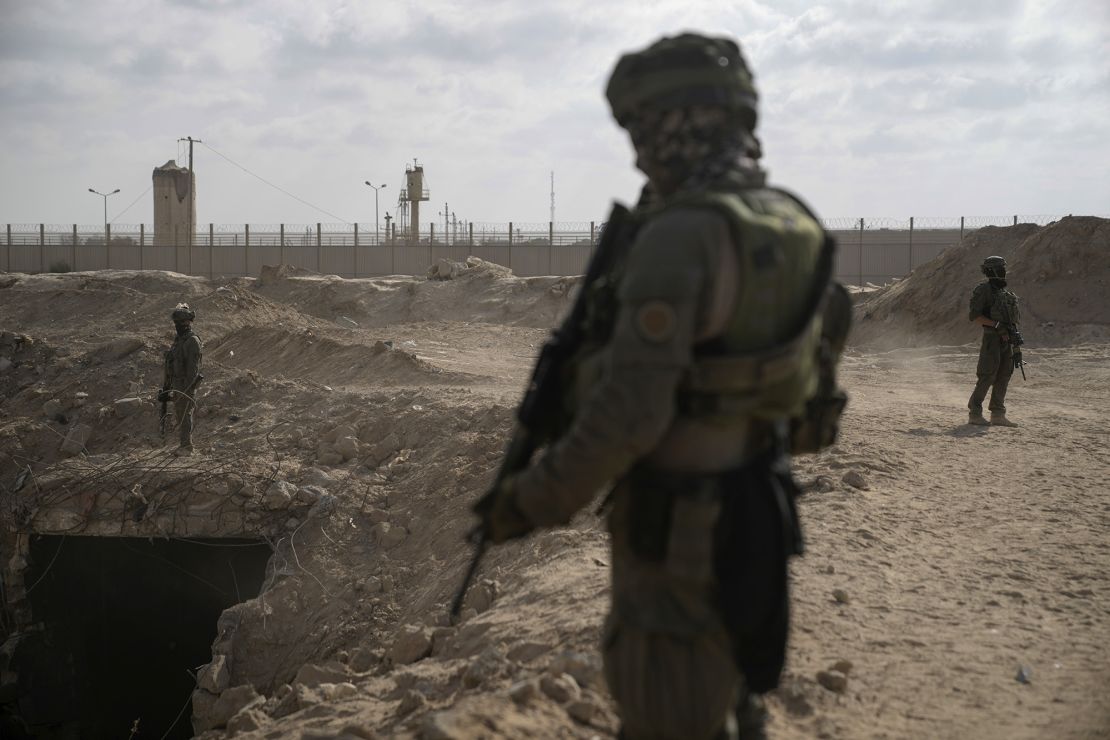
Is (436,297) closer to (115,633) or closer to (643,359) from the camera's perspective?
(115,633)

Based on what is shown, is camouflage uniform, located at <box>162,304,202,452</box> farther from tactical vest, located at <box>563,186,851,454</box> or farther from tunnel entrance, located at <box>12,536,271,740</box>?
tactical vest, located at <box>563,186,851,454</box>

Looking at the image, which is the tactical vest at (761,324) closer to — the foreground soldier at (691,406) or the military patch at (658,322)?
the foreground soldier at (691,406)

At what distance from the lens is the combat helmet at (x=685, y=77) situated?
2.10 meters

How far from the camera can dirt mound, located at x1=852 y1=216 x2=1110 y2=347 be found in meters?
17.5

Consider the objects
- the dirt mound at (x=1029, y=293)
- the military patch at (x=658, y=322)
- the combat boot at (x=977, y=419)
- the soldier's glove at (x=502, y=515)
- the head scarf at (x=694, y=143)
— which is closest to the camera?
the military patch at (x=658, y=322)

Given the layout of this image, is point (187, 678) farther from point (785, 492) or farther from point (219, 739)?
point (785, 492)

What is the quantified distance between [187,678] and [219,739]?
473 centimetres

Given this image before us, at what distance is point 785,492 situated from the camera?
2.23m

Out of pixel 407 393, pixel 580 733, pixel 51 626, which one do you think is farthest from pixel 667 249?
pixel 51 626

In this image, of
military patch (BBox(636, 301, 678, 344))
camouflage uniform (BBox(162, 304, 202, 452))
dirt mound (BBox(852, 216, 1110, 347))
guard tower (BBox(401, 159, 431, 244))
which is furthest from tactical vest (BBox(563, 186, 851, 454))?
guard tower (BBox(401, 159, 431, 244))

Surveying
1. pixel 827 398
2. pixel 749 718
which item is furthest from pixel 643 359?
pixel 749 718

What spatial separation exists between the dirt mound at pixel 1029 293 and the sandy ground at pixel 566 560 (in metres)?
1.52

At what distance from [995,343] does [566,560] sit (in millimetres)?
5741

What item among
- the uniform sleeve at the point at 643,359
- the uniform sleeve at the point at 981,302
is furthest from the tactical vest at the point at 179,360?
the uniform sleeve at the point at 643,359
